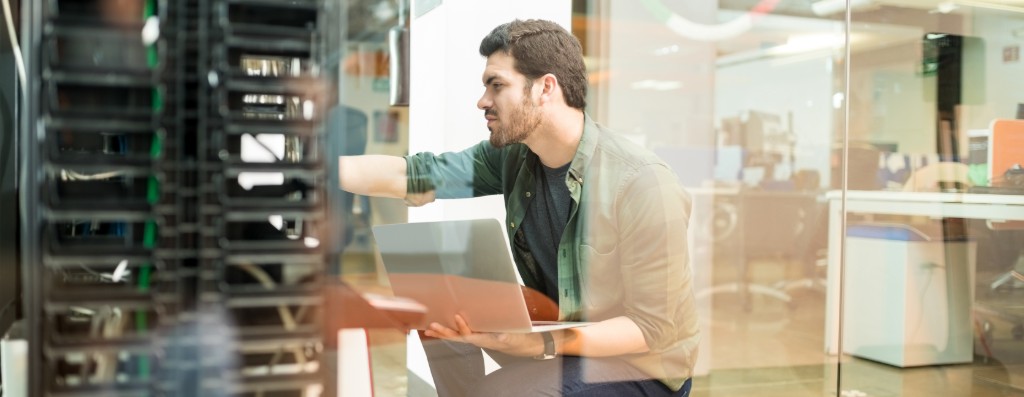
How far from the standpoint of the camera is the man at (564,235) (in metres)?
1.09

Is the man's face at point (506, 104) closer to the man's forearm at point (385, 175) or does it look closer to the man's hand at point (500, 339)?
the man's forearm at point (385, 175)

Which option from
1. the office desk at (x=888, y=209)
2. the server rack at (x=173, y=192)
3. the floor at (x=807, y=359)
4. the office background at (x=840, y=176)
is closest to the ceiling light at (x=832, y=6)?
the office background at (x=840, y=176)

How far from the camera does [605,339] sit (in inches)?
43.5

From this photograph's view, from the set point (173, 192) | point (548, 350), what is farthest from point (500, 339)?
point (173, 192)

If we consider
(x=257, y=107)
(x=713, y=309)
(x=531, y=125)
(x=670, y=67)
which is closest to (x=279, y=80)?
(x=257, y=107)

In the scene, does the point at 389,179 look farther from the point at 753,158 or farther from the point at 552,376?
the point at 753,158

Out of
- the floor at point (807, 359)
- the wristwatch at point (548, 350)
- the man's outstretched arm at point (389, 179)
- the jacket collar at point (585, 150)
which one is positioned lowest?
the floor at point (807, 359)

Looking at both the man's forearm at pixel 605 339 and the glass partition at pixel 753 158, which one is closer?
the man's forearm at pixel 605 339

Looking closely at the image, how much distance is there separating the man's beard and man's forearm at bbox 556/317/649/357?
29 cm

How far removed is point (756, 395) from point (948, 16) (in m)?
1.54

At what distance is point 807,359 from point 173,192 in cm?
256

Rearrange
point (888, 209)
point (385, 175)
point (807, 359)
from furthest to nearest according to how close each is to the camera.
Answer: point (888, 209)
point (807, 359)
point (385, 175)

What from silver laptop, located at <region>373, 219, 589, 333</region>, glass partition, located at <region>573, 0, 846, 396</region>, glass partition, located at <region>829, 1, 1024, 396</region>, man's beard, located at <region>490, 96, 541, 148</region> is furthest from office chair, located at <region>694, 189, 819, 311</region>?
silver laptop, located at <region>373, 219, 589, 333</region>

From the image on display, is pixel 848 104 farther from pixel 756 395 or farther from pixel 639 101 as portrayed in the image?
pixel 756 395
